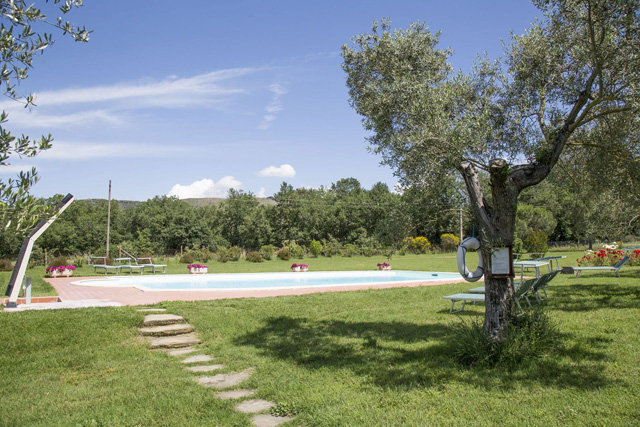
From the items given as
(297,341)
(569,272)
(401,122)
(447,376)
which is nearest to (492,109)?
(401,122)

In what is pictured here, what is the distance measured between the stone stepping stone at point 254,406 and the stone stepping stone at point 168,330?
137 inches

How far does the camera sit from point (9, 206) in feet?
9.22

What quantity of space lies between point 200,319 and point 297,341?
238 centimetres

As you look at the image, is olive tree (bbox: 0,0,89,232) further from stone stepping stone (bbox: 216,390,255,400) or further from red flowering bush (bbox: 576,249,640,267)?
red flowering bush (bbox: 576,249,640,267)

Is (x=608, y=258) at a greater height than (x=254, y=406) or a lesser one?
greater

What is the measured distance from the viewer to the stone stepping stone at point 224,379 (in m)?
4.86

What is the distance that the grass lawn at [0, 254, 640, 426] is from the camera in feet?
12.4

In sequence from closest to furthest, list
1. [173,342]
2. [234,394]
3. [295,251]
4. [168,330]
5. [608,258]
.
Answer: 1. [234,394]
2. [173,342]
3. [168,330]
4. [608,258]
5. [295,251]

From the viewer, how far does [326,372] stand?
507cm

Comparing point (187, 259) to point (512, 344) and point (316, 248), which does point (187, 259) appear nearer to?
point (316, 248)

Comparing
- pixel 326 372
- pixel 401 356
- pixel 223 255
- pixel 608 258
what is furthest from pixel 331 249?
pixel 326 372

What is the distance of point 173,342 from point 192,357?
83cm

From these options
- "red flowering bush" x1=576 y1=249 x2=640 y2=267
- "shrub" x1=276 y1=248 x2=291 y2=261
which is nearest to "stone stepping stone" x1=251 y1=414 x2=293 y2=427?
"red flowering bush" x1=576 y1=249 x2=640 y2=267

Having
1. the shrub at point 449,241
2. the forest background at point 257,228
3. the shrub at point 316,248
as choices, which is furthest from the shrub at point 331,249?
the shrub at point 449,241
